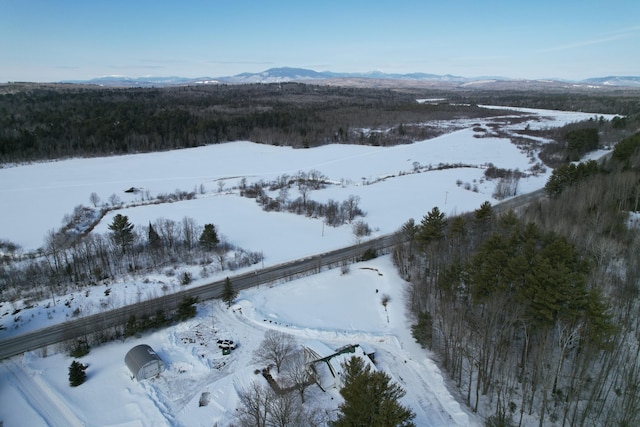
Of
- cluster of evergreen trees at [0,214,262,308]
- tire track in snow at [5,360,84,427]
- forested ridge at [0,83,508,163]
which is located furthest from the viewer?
forested ridge at [0,83,508,163]

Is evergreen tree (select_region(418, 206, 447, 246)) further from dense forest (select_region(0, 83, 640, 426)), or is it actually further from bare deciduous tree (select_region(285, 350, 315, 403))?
bare deciduous tree (select_region(285, 350, 315, 403))

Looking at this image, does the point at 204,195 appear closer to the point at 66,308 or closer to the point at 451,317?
the point at 66,308

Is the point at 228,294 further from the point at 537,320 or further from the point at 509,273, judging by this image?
the point at 537,320

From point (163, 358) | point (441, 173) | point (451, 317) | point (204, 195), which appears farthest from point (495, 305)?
point (441, 173)

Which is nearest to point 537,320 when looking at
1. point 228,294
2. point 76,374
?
point 228,294

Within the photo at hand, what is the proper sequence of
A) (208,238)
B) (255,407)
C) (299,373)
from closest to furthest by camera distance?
(255,407), (299,373), (208,238)

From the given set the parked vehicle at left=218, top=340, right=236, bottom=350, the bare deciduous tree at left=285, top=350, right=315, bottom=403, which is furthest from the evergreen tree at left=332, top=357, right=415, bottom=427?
the parked vehicle at left=218, top=340, right=236, bottom=350
